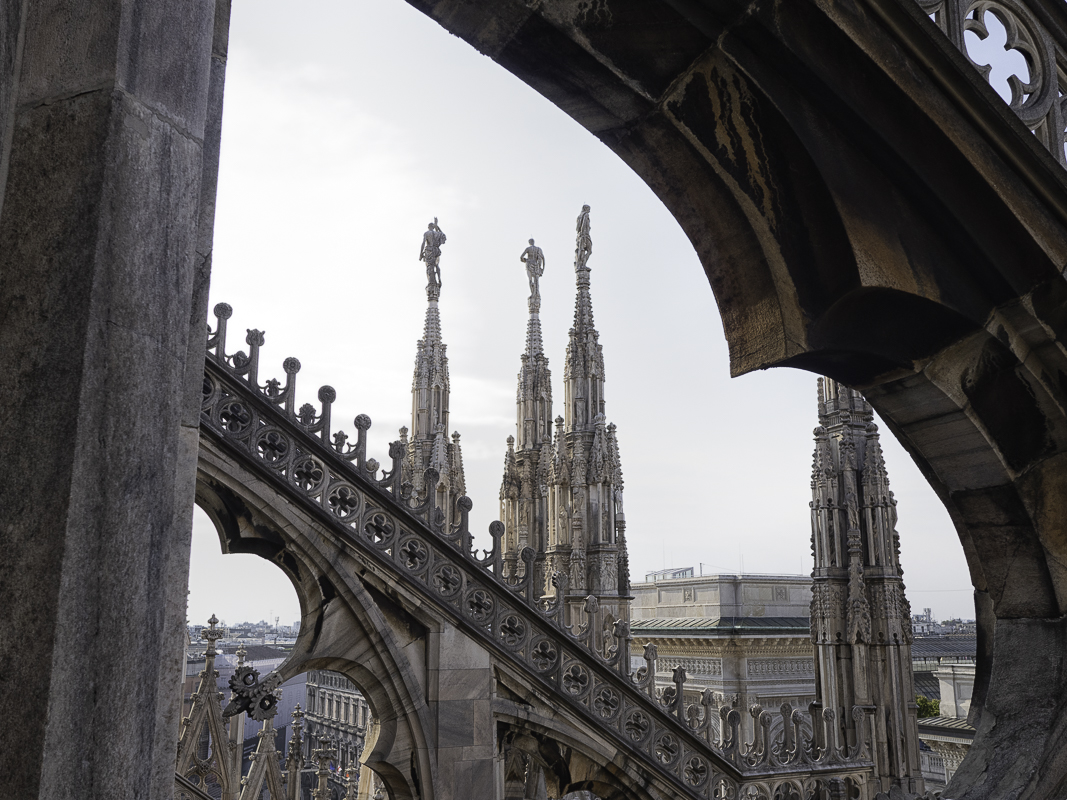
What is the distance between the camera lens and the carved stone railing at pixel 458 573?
712 centimetres

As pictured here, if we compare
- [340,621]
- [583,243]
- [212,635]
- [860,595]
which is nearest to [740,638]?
[583,243]

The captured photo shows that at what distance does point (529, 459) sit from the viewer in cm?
2512

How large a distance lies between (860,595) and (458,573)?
5422 millimetres

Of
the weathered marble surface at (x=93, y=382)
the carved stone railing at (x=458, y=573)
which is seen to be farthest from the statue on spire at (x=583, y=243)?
the weathered marble surface at (x=93, y=382)

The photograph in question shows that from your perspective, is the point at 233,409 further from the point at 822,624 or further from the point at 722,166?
the point at 822,624

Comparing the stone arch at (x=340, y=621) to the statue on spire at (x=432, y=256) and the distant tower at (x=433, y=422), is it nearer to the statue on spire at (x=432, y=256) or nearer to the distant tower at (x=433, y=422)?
the distant tower at (x=433, y=422)

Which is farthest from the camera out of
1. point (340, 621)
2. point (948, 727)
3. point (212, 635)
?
point (948, 727)

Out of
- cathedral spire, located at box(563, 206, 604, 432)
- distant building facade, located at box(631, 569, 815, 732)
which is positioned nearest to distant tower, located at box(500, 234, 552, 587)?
cathedral spire, located at box(563, 206, 604, 432)

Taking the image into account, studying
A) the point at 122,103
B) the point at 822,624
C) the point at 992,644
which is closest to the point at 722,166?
the point at 122,103

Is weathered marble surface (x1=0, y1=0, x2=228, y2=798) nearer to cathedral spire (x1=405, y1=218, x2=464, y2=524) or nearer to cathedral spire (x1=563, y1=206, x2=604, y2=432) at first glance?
cathedral spire (x1=563, y1=206, x2=604, y2=432)

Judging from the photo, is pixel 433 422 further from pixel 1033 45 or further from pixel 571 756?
pixel 1033 45

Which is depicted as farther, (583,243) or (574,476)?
(583,243)

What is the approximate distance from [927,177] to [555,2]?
4.43 ft

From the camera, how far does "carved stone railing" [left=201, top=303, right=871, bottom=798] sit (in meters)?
7.12
